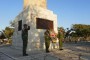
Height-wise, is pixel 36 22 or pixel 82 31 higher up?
pixel 82 31

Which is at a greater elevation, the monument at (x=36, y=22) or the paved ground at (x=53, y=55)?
the monument at (x=36, y=22)

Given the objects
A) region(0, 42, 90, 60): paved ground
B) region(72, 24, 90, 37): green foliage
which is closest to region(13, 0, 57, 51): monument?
region(0, 42, 90, 60): paved ground

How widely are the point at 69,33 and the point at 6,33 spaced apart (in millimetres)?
21275

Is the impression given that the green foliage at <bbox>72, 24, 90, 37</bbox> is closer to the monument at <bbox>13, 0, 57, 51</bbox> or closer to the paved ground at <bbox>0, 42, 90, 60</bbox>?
the monument at <bbox>13, 0, 57, 51</bbox>

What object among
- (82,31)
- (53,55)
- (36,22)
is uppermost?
(82,31)

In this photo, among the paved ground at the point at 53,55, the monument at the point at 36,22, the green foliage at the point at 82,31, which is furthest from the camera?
the green foliage at the point at 82,31

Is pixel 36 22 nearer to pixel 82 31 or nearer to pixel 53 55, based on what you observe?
pixel 53 55

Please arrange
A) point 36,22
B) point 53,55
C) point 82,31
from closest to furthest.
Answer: point 53,55, point 36,22, point 82,31

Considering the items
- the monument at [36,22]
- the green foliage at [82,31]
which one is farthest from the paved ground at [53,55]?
the green foliage at [82,31]

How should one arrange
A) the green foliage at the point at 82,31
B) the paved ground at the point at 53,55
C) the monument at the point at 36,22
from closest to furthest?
the paved ground at the point at 53,55 < the monument at the point at 36,22 < the green foliage at the point at 82,31

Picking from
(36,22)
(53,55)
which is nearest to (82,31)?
(36,22)

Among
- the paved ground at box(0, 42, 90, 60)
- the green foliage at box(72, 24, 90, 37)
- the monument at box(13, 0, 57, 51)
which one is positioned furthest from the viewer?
the green foliage at box(72, 24, 90, 37)

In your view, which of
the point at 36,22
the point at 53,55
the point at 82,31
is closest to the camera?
the point at 53,55

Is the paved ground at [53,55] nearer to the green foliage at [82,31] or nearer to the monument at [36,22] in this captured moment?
the monument at [36,22]
